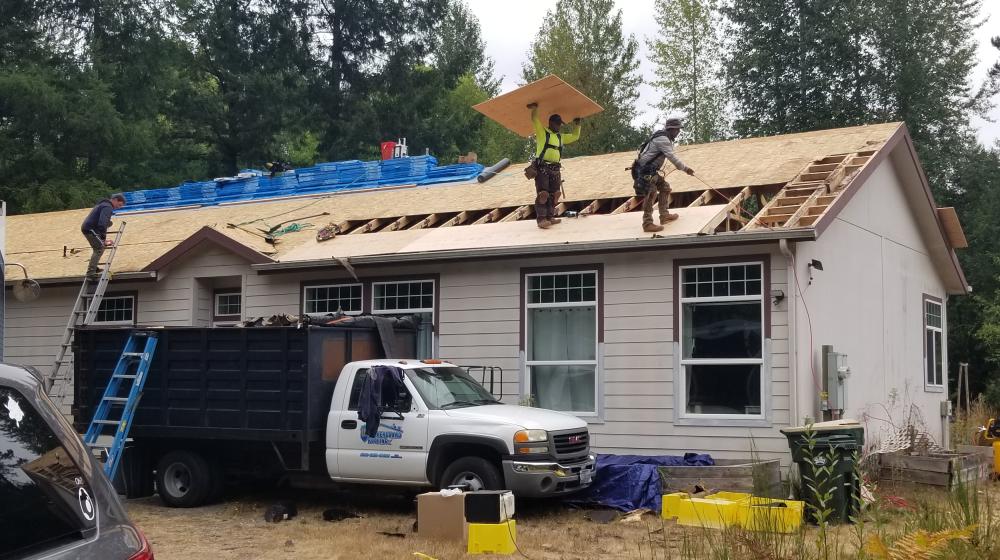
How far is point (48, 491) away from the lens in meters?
2.90

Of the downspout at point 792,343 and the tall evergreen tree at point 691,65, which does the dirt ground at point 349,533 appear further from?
the tall evergreen tree at point 691,65

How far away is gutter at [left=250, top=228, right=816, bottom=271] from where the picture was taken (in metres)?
12.2

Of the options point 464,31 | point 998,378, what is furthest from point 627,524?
point 464,31

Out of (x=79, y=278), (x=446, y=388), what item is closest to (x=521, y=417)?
(x=446, y=388)

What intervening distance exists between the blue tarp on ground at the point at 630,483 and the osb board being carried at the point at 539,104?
5125 mm

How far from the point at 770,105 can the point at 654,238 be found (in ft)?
78.1

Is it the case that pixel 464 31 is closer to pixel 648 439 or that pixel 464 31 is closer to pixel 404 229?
pixel 404 229

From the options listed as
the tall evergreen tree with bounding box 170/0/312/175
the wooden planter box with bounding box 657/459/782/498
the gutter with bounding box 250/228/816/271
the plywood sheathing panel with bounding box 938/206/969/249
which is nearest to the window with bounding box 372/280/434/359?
the gutter with bounding box 250/228/816/271

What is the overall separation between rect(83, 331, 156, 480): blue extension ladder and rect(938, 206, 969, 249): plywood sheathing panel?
12938 mm

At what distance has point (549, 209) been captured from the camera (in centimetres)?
1443

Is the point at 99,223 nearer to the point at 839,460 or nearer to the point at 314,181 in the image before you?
the point at 314,181

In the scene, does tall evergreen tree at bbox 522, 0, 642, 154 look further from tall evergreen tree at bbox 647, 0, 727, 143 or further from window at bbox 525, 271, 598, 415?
window at bbox 525, 271, 598, 415

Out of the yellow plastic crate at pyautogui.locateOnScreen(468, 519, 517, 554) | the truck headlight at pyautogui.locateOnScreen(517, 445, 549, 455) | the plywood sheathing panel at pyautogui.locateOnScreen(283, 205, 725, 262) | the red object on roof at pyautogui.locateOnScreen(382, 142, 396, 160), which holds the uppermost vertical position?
the red object on roof at pyautogui.locateOnScreen(382, 142, 396, 160)

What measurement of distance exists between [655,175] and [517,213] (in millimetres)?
2778
